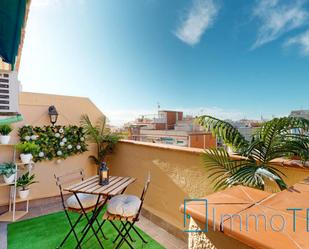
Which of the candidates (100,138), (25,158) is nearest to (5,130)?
(25,158)

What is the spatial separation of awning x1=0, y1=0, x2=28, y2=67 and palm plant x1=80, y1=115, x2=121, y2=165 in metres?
2.60

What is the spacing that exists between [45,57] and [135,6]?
119 inches

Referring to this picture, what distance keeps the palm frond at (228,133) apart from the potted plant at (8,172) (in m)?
3.77

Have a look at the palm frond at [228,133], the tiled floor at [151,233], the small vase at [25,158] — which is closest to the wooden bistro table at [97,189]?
the tiled floor at [151,233]

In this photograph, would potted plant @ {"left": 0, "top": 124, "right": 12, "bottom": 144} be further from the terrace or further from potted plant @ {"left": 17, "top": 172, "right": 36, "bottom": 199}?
potted plant @ {"left": 17, "top": 172, "right": 36, "bottom": 199}

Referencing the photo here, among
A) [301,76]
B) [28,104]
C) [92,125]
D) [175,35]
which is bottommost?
[92,125]

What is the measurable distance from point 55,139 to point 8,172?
111cm

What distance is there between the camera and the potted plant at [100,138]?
4707 millimetres

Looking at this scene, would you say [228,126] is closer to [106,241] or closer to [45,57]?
[106,241]

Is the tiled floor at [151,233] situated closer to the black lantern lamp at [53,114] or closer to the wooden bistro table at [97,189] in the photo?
the wooden bistro table at [97,189]

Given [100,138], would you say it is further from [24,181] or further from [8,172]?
[8,172]

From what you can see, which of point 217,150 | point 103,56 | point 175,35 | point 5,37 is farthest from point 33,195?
point 175,35

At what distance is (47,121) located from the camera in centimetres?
440

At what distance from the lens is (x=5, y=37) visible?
6.35 ft
